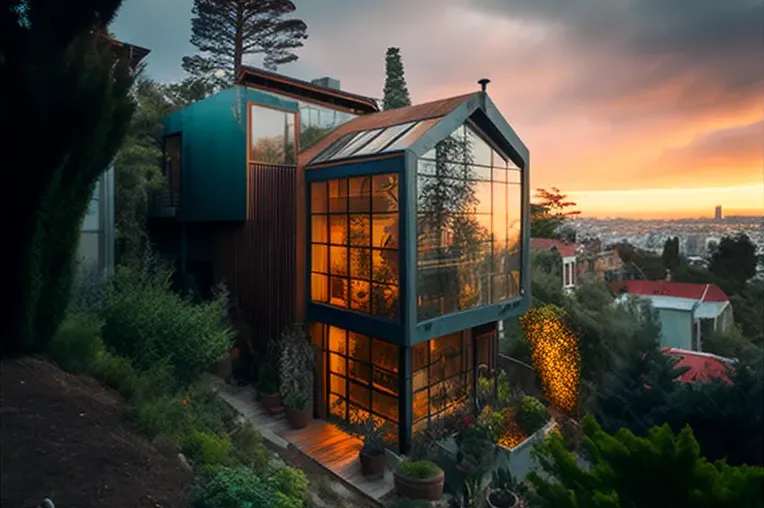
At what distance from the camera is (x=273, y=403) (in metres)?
9.59

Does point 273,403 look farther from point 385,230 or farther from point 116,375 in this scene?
point 385,230

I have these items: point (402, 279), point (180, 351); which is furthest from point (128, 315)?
point (402, 279)

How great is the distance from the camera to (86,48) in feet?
15.7

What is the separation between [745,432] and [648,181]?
2.33 m

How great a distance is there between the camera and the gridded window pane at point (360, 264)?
880 centimetres

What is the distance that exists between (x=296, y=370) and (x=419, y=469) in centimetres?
324

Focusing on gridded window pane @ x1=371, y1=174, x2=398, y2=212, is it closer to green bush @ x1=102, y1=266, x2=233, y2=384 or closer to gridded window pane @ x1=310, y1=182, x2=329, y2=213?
gridded window pane @ x1=310, y1=182, x2=329, y2=213

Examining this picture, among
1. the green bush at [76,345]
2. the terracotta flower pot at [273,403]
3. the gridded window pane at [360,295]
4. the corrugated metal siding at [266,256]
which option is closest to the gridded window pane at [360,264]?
the gridded window pane at [360,295]

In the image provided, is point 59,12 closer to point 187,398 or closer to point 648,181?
point 187,398

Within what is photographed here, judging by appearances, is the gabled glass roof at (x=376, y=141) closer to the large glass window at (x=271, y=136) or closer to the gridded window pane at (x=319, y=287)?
the large glass window at (x=271, y=136)

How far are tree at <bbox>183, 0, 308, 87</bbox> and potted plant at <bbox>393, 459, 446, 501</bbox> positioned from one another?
1490 cm

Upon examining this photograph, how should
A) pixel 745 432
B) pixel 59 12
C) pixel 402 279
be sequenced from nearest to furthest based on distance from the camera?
pixel 745 432, pixel 59 12, pixel 402 279

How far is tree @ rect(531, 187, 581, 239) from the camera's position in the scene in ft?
91.0

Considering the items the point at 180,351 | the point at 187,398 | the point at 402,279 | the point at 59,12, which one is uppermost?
the point at 59,12
